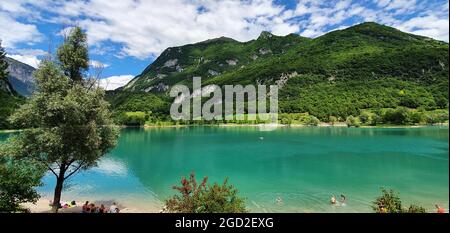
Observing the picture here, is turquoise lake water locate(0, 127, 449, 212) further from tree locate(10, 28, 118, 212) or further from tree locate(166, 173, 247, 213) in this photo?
tree locate(166, 173, 247, 213)

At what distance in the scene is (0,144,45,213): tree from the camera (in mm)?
16219

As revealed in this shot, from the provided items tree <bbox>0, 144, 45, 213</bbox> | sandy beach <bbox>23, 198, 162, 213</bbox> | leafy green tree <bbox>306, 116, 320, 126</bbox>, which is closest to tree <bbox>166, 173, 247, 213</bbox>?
tree <bbox>0, 144, 45, 213</bbox>

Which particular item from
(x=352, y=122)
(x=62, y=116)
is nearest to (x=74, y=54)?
(x=62, y=116)

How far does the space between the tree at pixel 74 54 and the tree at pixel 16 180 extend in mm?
5594

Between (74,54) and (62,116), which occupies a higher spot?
A: (74,54)

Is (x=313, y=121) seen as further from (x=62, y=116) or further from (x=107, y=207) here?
(x=62, y=116)

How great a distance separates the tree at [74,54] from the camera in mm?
18891

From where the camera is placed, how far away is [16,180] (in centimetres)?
1694

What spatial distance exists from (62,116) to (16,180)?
4.07 meters

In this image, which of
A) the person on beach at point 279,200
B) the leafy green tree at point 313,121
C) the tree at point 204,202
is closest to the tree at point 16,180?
the tree at point 204,202

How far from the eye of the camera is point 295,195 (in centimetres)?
3541

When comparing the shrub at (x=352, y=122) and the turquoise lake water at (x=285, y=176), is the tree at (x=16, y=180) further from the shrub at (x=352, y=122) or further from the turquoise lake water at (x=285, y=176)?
the shrub at (x=352, y=122)
